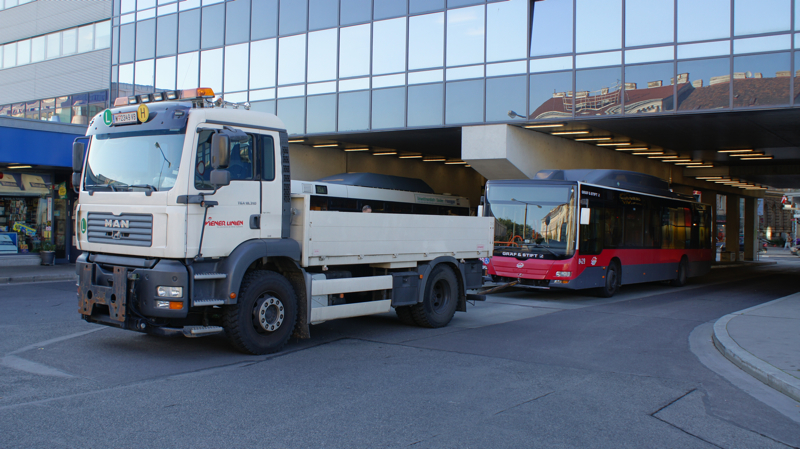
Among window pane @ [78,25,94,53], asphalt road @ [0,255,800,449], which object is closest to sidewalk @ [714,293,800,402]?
asphalt road @ [0,255,800,449]

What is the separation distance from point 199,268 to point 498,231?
938cm

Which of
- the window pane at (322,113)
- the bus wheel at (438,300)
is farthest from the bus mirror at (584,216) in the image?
the window pane at (322,113)

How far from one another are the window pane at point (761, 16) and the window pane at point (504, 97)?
20.2 ft

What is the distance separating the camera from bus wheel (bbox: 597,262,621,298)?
15734mm

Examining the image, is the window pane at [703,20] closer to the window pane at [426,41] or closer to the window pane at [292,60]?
the window pane at [426,41]

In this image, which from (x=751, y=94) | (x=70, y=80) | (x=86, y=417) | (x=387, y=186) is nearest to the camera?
(x=86, y=417)

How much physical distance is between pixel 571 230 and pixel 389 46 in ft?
35.5

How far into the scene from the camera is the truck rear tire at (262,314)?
7.25 m

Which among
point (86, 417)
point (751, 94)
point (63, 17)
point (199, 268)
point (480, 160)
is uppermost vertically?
point (63, 17)

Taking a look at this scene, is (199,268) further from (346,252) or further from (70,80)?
(70,80)

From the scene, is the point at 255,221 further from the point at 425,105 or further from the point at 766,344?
the point at 425,105

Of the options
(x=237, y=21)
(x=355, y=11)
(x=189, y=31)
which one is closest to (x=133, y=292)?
(x=355, y=11)

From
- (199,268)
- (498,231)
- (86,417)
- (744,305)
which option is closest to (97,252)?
(199,268)

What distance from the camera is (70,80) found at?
99.6ft
